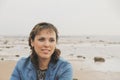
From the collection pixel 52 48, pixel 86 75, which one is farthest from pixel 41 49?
pixel 86 75

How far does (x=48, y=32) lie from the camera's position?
3.55m

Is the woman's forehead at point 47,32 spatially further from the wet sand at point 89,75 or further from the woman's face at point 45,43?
the wet sand at point 89,75

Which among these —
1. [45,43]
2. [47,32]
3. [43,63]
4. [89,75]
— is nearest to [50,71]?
[43,63]

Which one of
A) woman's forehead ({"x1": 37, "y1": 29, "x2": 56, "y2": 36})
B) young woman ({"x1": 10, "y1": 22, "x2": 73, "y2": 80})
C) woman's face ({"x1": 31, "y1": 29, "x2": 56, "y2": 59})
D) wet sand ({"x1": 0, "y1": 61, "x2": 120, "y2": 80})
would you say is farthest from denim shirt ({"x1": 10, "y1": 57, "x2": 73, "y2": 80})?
wet sand ({"x1": 0, "y1": 61, "x2": 120, "y2": 80})

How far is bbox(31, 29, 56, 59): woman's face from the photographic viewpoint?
3.55 metres

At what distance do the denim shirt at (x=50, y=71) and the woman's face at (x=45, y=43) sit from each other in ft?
0.49

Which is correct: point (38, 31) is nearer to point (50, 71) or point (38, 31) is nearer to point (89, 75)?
point (50, 71)

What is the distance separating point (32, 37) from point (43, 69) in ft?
1.20

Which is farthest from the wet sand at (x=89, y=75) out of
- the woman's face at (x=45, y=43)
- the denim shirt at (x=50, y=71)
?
the woman's face at (x=45, y=43)

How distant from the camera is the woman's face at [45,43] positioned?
355cm

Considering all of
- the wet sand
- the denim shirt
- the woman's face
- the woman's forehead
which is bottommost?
the wet sand

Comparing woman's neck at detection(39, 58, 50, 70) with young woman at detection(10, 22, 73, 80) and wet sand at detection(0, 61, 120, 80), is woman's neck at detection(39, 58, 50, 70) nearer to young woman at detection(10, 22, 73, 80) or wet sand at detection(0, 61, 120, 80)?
young woman at detection(10, 22, 73, 80)

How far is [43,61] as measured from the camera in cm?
370

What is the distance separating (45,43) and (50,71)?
1.01ft
